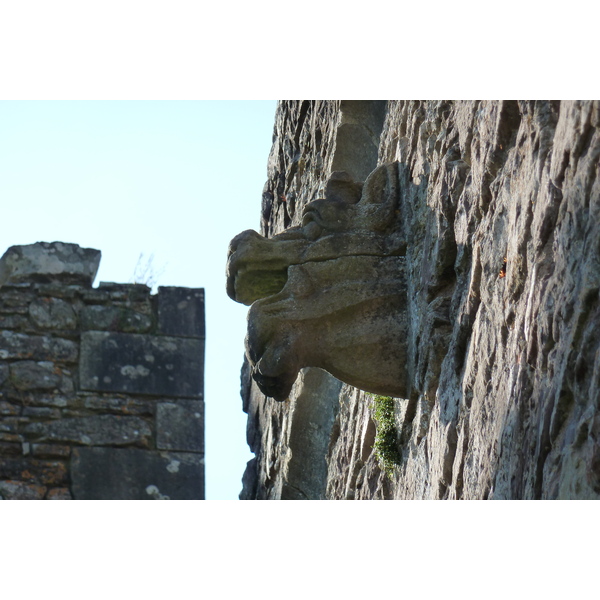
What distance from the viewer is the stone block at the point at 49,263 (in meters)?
5.91

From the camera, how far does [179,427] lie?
18.1 feet

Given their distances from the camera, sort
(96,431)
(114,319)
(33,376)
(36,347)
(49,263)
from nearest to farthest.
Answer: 1. (96,431)
2. (33,376)
3. (36,347)
4. (114,319)
5. (49,263)

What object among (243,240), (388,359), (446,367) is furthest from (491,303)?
(243,240)

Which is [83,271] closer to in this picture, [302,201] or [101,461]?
[101,461]

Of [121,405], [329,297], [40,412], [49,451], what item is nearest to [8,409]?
[40,412]

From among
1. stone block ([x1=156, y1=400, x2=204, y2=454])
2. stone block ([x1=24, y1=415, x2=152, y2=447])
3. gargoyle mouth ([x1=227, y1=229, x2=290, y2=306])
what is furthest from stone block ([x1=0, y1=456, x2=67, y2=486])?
gargoyle mouth ([x1=227, y1=229, x2=290, y2=306])

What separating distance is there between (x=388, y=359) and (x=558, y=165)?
967 millimetres

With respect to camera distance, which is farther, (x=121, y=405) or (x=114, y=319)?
(x=114, y=319)

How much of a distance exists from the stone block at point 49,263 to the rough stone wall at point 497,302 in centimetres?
266

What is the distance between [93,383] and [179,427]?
48 centimetres

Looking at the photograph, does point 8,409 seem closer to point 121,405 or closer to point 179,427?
point 121,405

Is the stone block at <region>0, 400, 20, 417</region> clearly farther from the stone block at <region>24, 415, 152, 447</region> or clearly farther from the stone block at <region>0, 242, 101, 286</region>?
the stone block at <region>0, 242, 101, 286</region>

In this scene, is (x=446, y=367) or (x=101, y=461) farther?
(x=101, y=461)

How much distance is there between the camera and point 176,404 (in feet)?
18.2
